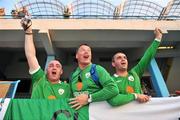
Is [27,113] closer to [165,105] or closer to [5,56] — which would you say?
[165,105]

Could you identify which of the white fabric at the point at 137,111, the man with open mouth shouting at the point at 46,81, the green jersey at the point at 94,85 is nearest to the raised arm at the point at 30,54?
the man with open mouth shouting at the point at 46,81

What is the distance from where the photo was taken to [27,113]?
2.56 metres

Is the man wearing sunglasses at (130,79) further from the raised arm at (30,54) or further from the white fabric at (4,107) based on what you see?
the white fabric at (4,107)

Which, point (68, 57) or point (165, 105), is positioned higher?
point (68, 57)

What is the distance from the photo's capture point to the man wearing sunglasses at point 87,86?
8.22 ft

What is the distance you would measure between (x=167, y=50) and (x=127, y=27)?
3462 millimetres

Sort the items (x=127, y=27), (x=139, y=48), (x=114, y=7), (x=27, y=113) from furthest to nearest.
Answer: (x=114, y=7)
(x=139, y=48)
(x=127, y=27)
(x=27, y=113)

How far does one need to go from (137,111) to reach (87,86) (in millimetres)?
620

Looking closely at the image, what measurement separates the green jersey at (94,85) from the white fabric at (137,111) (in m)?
0.17

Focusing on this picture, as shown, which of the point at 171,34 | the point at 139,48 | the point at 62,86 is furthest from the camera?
the point at 139,48

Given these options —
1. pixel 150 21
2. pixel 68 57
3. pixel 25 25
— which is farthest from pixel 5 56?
pixel 25 25

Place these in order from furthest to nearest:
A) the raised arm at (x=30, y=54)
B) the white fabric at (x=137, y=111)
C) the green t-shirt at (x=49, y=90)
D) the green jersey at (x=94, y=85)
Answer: the raised arm at (x=30, y=54), the green t-shirt at (x=49, y=90), the white fabric at (x=137, y=111), the green jersey at (x=94, y=85)

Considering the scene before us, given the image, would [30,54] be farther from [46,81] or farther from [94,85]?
[94,85]

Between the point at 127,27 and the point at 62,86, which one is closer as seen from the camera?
the point at 62,86
